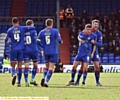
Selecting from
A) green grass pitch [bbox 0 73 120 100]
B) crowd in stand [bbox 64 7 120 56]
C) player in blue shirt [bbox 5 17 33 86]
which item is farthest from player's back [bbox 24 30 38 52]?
crowd in stand [bbox 64 7 120 56]

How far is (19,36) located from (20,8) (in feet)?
79.0

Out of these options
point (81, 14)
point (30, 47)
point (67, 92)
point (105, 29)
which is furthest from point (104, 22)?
point (67, 92)

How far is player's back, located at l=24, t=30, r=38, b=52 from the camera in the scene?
14625 millimetres

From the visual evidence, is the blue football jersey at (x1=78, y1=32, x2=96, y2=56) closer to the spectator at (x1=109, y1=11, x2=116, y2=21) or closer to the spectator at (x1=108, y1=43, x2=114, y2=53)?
the spectator at (x1=108, y1=43, x2=114, y2=53)

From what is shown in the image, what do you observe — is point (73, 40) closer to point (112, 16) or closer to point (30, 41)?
point (112, 16)

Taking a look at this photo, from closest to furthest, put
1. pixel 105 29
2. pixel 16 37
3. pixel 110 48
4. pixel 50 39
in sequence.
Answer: pixel 50 39
pixel 16 37
pixel 110 48
pixel 105 29

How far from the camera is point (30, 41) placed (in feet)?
48.3

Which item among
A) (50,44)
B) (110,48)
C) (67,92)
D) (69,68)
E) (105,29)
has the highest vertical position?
(50,44)

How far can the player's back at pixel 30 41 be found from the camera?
14.6 m

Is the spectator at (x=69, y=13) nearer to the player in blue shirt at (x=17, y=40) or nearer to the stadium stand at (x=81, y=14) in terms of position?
the stadium stand at (x=81, y=14)

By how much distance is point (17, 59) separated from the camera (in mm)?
14469

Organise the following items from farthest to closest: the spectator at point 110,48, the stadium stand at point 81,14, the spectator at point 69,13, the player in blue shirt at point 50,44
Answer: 1. the spectator at point 69,13
2. the stadium stand at point 81,14
3. the spectator at point 110,48
4. the player in blue shirt at point 50,44

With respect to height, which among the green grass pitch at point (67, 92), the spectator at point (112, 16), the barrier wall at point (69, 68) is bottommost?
the barrier wall at point (69, 68)

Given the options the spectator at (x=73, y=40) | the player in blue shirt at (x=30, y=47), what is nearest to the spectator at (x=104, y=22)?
the spectator at (x=73, y=40)
